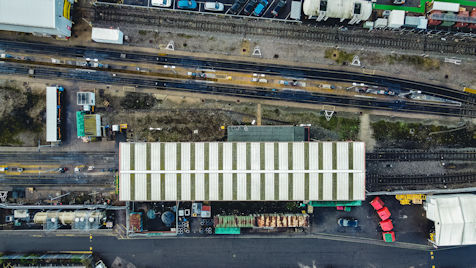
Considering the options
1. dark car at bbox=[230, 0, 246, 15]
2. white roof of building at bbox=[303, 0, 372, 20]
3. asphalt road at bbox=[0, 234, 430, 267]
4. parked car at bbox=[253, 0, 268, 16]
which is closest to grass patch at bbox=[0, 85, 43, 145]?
asphalt road at bbox=[0, 234, 430, 267]

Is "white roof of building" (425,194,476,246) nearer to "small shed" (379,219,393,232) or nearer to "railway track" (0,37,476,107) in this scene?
"small shed" (379,219,393,232)

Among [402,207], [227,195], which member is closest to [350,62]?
[402,207]

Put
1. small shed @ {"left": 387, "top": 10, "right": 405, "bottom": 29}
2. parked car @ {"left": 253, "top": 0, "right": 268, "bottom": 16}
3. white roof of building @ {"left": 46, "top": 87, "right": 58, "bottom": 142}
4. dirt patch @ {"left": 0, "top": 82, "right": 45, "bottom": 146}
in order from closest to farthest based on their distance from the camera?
small shed @ {"left": 387, "top": 10, "right": 405, "bottom": 29}
white roof of building @ {"left": 46, "top": 87, "right": 58, "bottom": 142}
parked car @ {"left": 253, "top": 0, "right": 268, "bottom": 16}
dirt patch @ {"left": 0, "top": 82, "right": 45, "bottom": 146}

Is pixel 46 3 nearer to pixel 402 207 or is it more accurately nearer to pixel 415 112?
pixel 415 112

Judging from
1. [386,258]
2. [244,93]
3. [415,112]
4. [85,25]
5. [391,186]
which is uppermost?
[85,25]

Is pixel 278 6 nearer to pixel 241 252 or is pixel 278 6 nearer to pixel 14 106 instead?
pixel 241 252

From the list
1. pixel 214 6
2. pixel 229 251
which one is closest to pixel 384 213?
pixel 229 251

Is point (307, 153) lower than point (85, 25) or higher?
lower
